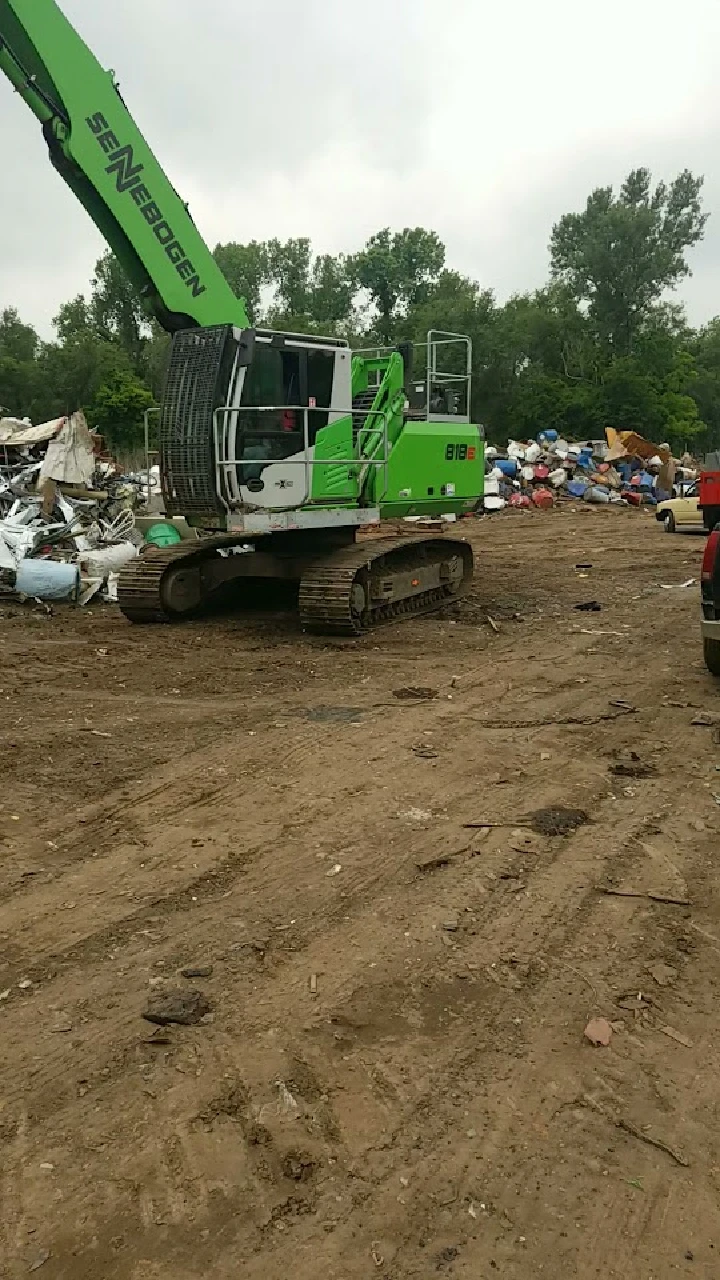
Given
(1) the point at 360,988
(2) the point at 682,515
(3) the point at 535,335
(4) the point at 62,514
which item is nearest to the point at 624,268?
(3) the point at 535,335

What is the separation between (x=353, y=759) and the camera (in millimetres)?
6098

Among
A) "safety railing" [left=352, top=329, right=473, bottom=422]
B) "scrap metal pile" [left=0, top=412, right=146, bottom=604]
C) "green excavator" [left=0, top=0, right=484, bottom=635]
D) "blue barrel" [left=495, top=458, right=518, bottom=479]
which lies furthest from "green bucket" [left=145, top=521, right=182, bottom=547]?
"blue barrel" [left=495, top=458, right=518, bottom=479]

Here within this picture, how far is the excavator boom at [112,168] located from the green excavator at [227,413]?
1cm

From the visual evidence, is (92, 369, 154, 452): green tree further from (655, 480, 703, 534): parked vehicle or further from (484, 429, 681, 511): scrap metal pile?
(655, 480, 703, 534): parked vehicle

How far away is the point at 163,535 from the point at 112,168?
5922 mm

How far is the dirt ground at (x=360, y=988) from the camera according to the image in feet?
8.15

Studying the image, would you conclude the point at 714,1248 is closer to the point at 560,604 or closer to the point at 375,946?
the point at 375,946

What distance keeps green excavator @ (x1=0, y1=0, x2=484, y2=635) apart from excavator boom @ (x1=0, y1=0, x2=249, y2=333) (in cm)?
1

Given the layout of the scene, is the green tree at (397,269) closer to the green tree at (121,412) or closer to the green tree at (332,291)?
the green tree at (332,291)

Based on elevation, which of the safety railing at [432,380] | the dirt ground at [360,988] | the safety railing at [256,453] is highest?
the safety railing at [432,380]

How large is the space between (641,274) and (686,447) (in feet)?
34.3

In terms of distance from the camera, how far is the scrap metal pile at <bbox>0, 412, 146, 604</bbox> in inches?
485

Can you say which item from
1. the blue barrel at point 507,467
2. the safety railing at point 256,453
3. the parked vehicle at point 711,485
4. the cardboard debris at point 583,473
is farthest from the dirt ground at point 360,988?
the blue barrel at point 507,467


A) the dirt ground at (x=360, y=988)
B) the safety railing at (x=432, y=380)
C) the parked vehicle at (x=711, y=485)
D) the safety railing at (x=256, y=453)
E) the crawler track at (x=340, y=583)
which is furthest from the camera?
the safety railing at (x=432, y=380)
